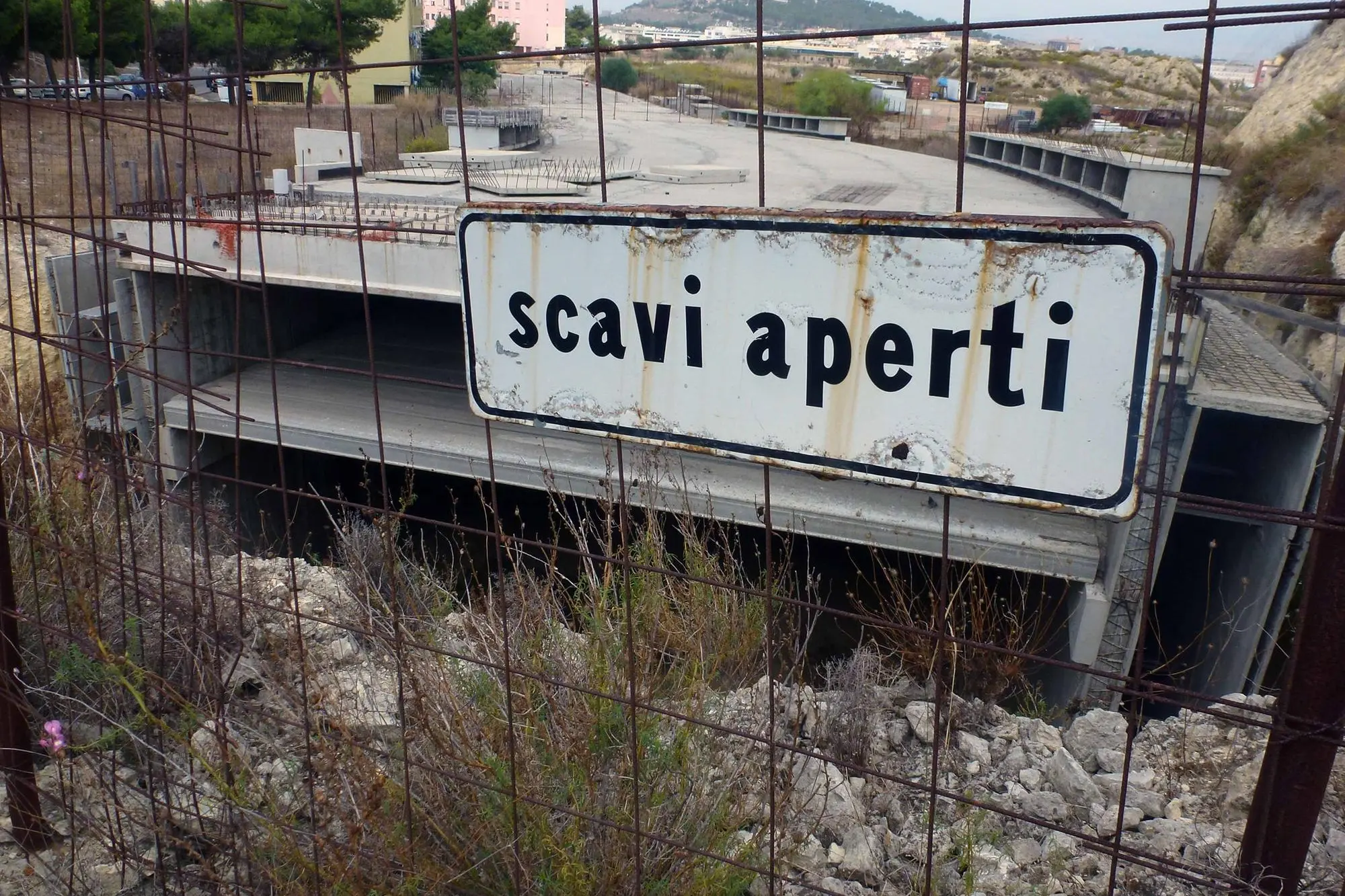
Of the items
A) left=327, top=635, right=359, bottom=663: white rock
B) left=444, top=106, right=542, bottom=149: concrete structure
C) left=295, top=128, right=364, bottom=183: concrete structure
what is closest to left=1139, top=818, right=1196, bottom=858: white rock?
left=327, top=635, right=359, bottom=663: white rock

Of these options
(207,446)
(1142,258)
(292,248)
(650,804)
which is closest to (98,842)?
(650,804)

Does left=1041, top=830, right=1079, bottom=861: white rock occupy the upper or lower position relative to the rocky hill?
lower

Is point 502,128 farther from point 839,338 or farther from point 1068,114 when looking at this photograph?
point 839,338

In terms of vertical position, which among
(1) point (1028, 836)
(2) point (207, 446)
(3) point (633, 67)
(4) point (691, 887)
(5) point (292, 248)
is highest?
(3) point (633, 67)

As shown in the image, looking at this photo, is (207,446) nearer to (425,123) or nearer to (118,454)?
(118,454)

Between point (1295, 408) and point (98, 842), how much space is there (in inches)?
266

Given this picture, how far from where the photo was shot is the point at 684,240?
1526 millimetres

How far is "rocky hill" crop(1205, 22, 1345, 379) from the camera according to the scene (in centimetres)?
1084

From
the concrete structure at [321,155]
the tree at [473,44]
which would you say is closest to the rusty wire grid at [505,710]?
the concrete structure at [321,155]

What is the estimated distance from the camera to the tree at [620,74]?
33656mm

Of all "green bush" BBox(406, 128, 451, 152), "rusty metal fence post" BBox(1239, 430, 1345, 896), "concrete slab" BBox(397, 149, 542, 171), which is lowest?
"rusty metal fence post" BBox(1239, 430, 1345, 896)

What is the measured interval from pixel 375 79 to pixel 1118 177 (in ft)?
99.8

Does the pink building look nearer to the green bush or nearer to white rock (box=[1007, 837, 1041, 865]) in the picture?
the green bush

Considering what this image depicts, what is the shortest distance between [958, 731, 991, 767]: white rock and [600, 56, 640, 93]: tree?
3119 cm
